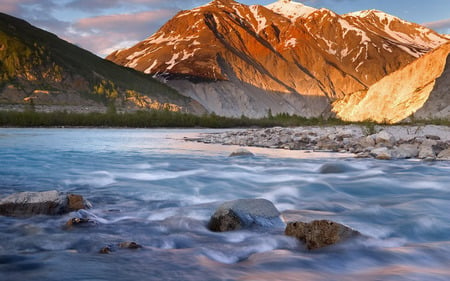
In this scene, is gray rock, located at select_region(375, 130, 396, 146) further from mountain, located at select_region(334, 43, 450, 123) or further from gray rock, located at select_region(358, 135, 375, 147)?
mountain, located at select_region(334, 43, 450, 123)

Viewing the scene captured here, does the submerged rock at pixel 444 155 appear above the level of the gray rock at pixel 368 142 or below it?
below

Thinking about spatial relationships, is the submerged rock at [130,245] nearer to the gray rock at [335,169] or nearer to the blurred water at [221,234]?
the blurred water at [221,234]

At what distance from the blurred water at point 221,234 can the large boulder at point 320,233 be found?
4.1 inches

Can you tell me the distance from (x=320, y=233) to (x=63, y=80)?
103574 mm

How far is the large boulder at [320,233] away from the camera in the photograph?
4469 mm

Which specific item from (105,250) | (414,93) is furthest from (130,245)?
(414,93)

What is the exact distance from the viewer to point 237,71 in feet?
461

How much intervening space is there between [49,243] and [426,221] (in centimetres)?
516

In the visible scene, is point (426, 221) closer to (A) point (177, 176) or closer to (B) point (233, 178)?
(B) point (233, 178)

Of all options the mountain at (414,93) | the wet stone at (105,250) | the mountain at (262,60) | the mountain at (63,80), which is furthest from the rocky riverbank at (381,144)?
the mountain at (262,60)

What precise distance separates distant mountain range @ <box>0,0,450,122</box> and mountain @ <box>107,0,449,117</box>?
435mm

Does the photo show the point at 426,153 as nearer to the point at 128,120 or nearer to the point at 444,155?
the point at 444,155

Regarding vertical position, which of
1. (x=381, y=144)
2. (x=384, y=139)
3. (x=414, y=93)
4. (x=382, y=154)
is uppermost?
(x=414, y=93)

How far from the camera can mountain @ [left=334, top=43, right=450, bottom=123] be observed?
49.2 metres
